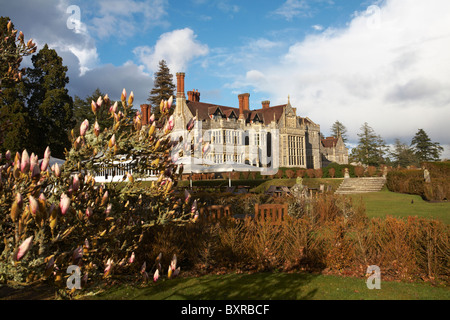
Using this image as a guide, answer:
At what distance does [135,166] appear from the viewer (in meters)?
3.16

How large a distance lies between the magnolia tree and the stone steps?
26874mm

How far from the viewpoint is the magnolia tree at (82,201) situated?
6.56 feet

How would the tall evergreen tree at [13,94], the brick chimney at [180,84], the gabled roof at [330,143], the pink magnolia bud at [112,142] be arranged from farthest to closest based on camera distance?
the gabled roof at [330,143]
the brick chimney at [180,84]
the tall evergreen tree at [13,94]
the pink magnolia bud at [112,142]

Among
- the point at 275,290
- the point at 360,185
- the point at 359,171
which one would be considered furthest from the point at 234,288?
the point at 359,171

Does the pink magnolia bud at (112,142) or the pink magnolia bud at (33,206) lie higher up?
the pink magnolia bud at (112,142)

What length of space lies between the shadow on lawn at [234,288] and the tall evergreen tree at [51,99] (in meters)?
22.3

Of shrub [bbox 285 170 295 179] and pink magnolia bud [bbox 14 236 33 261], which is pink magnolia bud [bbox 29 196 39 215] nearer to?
pink magnolia bud [bbox 14 236 33 261]

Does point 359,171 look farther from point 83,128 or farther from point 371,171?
point 83,128

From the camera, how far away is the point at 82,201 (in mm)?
2600

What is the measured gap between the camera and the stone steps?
2819 centimetres

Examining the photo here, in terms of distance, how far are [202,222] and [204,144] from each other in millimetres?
4397

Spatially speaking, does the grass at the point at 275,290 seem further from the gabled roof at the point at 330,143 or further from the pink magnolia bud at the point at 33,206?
the gabled roof at the point at 330,143

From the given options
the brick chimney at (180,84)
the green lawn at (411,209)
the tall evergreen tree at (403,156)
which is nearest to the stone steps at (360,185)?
the green lawn at (411,209)

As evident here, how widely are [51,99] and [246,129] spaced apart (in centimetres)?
2405
